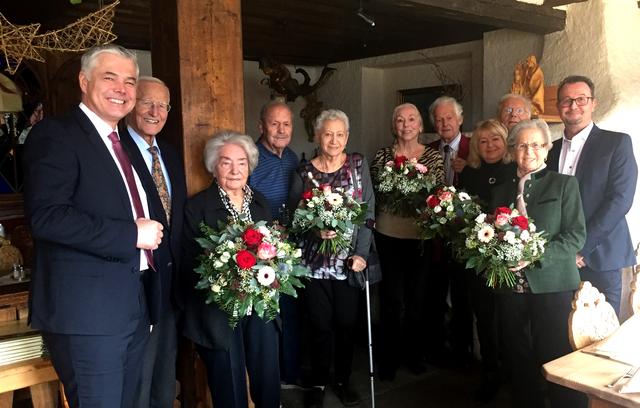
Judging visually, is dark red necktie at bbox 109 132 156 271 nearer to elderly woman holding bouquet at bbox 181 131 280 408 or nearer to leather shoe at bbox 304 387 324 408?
elderly woman holding bouquet at bbox 181 131 280 408

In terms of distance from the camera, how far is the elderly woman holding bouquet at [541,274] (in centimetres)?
276

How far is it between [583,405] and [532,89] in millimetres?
2605

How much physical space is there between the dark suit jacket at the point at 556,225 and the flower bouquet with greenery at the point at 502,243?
0.27 feet

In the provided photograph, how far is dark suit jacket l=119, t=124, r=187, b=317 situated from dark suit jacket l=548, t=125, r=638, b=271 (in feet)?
7.32

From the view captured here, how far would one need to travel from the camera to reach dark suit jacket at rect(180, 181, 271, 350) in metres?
2.61

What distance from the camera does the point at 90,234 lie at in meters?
1.91

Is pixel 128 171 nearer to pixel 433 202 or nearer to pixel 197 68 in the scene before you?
pixel 197 68

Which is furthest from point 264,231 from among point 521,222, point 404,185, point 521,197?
point 404,185

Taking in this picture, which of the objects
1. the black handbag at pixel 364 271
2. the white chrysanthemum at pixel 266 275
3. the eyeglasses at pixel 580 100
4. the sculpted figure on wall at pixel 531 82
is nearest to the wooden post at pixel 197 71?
the white chrysanthemum at pixel 266 275

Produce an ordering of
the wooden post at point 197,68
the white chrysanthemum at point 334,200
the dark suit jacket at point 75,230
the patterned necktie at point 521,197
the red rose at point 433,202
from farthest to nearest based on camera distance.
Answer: the red rose at point 433,202, the white chrysanthemum at point 334,200, the patterned necktie at point 521,197, the wooden post at point 197,68, the dark suit jacket at point 75,230

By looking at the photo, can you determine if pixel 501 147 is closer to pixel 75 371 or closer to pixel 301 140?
pixel 75 371

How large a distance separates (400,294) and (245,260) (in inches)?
76.0

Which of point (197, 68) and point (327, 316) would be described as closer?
point (197, 68)

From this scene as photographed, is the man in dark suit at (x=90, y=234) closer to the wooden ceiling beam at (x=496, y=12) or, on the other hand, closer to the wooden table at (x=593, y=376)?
the wooden table at (x=593, y=376)
